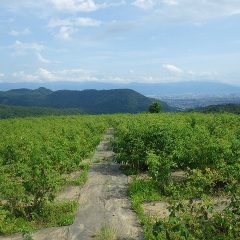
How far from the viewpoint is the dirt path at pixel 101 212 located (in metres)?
9.09

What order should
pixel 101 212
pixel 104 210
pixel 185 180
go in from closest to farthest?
pixel 101 212
pixel 104 210
pixel 185 180

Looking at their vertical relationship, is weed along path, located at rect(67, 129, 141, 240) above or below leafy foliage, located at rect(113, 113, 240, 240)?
below

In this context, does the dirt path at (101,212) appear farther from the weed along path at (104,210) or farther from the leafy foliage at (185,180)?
the leafy foliage at (185,180)

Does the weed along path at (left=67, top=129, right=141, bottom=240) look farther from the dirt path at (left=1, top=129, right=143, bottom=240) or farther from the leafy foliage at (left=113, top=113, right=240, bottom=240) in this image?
the leafy foliage at (left=113, top=113, right=240, bottom=240)

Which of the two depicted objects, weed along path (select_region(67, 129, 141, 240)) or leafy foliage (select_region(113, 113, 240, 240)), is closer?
leafy foliage (select_region(113, 113, 240, 240))

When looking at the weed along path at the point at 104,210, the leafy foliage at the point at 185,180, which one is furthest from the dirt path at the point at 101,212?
the leafy foliage at the point at 185,180

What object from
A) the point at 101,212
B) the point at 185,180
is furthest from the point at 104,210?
the point at 185,180

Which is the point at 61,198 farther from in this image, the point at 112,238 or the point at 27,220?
the point at 112,238

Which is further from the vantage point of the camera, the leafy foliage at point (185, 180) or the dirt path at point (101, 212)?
the dirt path at point (101, 212)

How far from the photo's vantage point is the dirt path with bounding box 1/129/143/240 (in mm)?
9094

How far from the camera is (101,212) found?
10.5 meters

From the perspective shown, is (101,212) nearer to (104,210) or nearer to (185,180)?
(104,210)

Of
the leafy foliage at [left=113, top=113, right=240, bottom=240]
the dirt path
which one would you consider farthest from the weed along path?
the leafy foliage at [left=113, top=113, right=240, bottom=240]

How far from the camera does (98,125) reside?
31.5 meters
